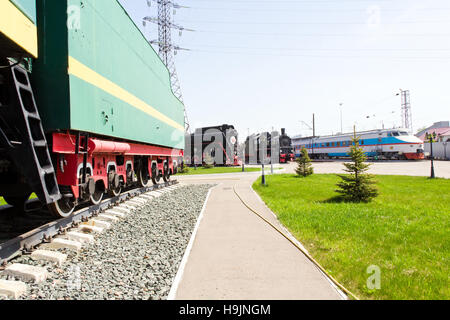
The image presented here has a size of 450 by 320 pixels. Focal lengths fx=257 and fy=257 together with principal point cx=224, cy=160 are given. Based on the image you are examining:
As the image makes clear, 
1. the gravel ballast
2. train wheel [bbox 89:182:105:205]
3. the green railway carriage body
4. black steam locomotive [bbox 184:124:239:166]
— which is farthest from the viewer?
black steam locomotive [bbox 184:124:239:166]

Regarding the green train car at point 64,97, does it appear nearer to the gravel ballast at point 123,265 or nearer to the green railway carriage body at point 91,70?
the green railway carriage body at point 91,70

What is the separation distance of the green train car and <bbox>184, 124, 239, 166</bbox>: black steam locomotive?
24052 mm

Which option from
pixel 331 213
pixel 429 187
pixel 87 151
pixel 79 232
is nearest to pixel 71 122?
pixel 87 151

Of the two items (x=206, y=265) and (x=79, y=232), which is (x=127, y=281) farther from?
(x=79, y=232)

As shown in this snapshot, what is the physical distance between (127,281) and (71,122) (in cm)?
271

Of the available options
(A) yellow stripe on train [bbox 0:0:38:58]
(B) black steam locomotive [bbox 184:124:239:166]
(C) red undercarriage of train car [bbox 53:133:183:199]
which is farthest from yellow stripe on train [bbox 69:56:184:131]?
(B) black steam locomotive [bbox 184:124:239:166]

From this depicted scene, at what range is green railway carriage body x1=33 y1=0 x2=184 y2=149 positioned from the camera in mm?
4215

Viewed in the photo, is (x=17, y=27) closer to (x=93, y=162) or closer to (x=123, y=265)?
(x=93, y=162)

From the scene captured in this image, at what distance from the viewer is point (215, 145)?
3278 cm

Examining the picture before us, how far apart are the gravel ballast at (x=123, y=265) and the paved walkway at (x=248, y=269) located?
328 millimetres

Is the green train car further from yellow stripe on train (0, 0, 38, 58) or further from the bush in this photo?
the bush

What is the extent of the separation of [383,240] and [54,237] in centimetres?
607

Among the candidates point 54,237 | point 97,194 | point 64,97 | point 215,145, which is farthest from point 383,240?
point 215,145

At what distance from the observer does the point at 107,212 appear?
21.2ft
